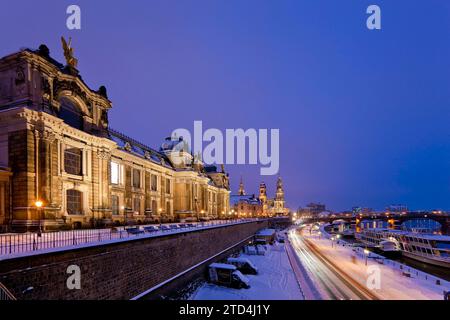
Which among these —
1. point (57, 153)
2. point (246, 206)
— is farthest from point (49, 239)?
point (246, 206)

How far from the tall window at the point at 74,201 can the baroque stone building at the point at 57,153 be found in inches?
2.4

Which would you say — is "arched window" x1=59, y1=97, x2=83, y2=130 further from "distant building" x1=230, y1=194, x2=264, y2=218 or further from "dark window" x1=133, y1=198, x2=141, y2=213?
"distant building" x1=230, y1=194, x2=264, y2=218

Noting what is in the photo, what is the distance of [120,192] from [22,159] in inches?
644

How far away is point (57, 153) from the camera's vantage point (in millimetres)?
27312

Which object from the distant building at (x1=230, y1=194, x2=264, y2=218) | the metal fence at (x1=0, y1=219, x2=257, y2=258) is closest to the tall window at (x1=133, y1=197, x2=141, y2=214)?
the metal fence at (x1=0, y1=219, x2=257, y2=258)

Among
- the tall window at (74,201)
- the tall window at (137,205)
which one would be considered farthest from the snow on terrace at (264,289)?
the tall window at (137,205)

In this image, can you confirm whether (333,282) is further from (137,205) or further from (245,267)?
(137,205)

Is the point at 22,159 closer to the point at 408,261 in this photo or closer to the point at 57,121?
the point at 57,121

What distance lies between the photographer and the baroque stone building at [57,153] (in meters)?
24.3

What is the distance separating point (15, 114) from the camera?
971 inches

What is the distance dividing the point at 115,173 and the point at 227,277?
73.9ft

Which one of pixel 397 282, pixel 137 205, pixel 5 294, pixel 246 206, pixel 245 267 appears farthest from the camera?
pixel 246 206

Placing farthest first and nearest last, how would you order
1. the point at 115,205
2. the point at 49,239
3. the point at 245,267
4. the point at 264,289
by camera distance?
the point at 115,205
the point at 245,267
the point at 264,289
the point at 49,239
